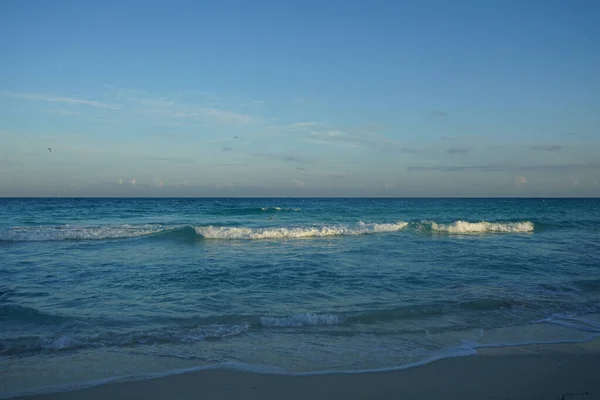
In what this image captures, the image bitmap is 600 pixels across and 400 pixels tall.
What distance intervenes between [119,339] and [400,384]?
5057 mm

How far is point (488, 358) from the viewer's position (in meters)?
7.15

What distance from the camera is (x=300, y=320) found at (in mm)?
8914

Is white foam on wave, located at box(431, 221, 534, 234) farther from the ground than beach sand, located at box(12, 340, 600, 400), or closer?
farther from the ground

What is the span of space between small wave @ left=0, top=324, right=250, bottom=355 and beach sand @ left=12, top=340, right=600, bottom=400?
5.28ft

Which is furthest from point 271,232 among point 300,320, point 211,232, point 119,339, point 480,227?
point 119,339

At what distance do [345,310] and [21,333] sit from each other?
6.51 metres

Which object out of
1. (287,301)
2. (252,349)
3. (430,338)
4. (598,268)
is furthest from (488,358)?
(598,268)

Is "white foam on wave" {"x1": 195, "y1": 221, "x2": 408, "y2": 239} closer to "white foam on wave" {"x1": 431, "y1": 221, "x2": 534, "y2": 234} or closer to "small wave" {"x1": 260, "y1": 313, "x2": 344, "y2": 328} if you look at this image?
A: "white foam on wave" {"x1": 431, "y1": 221, "x2": 534, "y2": 234}

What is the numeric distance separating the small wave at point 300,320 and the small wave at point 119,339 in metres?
0.58

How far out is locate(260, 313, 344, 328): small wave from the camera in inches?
345

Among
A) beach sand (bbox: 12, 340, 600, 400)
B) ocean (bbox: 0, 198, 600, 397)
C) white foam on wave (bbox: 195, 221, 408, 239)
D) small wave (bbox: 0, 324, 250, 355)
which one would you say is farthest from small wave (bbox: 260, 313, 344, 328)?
white foam on wave (bbox: 195, 221, 408, 239)

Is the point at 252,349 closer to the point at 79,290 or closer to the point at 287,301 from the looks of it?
the point at 287,301

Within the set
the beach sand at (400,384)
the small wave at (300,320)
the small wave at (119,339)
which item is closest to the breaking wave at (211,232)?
the small wave at (300,320)

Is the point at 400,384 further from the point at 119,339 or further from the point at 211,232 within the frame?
the point at 211,232
